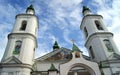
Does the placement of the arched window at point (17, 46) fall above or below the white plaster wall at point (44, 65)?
above

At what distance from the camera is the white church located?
18547mm

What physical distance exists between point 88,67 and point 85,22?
8.97 m

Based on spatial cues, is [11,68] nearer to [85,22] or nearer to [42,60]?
[42,60]

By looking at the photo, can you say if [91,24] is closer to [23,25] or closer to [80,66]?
[80,66]

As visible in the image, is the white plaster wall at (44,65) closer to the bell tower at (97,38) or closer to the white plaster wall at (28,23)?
the white plaster wall at (28,23)

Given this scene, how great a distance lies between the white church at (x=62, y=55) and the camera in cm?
1855

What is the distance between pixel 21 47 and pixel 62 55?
5.11m

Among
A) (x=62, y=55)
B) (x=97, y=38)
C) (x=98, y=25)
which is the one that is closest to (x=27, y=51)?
(x=62, y=55)

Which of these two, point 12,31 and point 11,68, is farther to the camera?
point 12,31

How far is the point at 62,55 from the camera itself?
21828mm

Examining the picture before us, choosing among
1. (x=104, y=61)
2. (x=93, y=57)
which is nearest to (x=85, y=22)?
(x=93, y=57)

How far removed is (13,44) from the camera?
21062 mm

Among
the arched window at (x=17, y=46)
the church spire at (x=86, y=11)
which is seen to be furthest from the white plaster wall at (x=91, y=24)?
the arched window at (x=17, y=46)

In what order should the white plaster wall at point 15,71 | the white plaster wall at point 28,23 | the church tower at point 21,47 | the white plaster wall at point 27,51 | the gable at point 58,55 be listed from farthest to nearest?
the white plaster wall at point 28,23 < the gable at point 58,55 < the white plaster wall at point 27,51 < the church tower at point 21,47 < the white plaster wall at point 15,71
